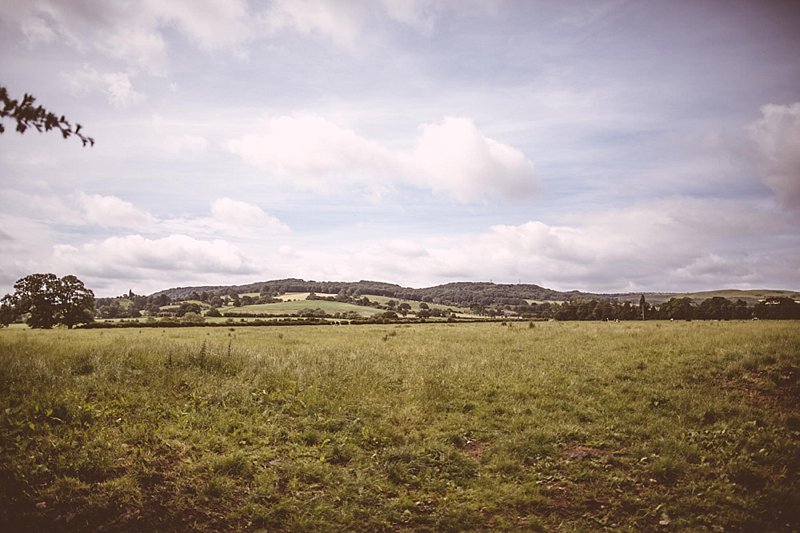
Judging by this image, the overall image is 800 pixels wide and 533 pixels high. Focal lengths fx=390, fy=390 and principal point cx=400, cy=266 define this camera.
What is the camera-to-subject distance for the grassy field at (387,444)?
6285 mm

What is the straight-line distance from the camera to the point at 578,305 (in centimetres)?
8956

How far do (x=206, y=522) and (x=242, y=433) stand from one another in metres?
2.82

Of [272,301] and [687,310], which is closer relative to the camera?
[687,310]

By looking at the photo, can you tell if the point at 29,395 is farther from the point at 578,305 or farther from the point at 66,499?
the point at 578,305

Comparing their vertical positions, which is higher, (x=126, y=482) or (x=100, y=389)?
(x=100, y=389)

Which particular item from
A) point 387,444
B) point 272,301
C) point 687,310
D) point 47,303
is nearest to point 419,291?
point 272,301

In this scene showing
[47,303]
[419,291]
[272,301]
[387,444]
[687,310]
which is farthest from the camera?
[419,291]

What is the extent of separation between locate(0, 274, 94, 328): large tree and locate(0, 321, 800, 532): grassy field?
5166 centimetres

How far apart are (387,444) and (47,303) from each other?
65.0 m

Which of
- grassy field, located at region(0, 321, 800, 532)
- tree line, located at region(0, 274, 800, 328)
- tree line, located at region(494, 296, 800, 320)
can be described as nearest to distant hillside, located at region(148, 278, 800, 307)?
tree line, located at region(0, 274, 800, 328)

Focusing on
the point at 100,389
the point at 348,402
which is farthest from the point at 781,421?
the point at 100,389

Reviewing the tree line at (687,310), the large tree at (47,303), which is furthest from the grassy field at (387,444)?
the tree line at (687,310)

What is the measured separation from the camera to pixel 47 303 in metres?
53.0

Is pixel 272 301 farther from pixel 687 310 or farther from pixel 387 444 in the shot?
pixel 387 444
